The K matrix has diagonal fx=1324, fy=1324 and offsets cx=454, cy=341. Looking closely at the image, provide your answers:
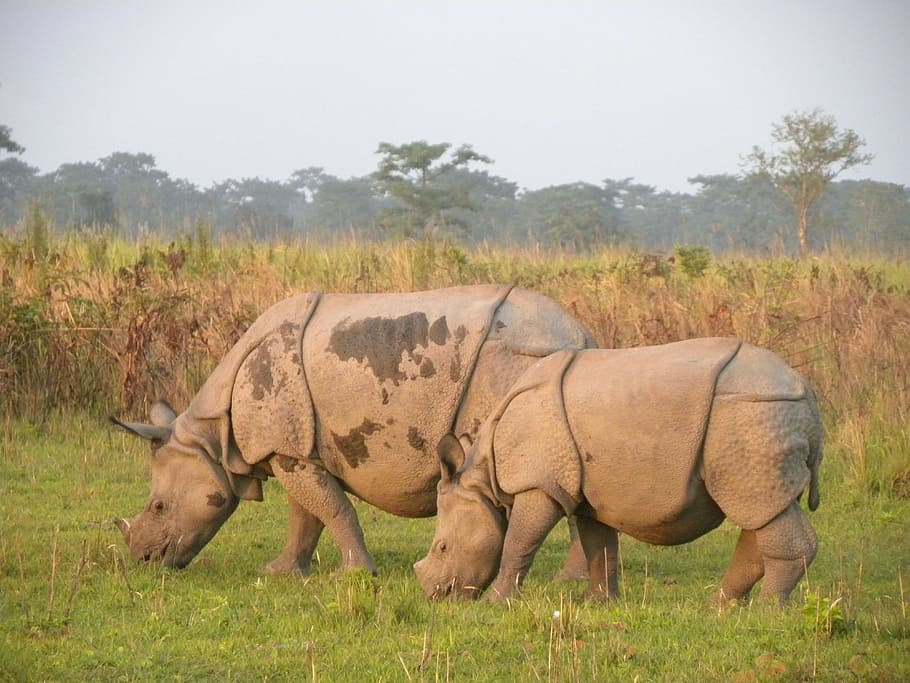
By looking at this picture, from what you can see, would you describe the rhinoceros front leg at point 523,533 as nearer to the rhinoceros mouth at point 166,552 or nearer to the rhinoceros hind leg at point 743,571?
the rhinoceros hind leg at point 743,571

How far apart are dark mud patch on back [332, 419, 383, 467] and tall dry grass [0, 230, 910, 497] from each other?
4661 millimetres

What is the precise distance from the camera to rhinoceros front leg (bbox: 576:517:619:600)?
734 cm

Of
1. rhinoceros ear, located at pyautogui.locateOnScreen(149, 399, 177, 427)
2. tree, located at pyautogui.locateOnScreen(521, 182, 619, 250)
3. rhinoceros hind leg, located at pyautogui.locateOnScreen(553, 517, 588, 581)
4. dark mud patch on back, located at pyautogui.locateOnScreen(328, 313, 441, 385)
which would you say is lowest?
rhinoceros hind leg, located at pyautogui.locateOnScreen(553, 517, 588, 581)

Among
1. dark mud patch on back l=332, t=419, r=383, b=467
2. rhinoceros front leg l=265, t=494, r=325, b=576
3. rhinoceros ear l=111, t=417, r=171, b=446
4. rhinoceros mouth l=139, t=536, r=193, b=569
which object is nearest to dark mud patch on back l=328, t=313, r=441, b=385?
dark mud patch on back l=332, t=419, r=383, b=467

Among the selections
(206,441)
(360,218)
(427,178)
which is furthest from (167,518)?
(360,218)

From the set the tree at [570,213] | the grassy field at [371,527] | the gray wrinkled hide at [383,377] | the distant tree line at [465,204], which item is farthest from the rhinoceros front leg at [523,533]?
the tree at [570,213]

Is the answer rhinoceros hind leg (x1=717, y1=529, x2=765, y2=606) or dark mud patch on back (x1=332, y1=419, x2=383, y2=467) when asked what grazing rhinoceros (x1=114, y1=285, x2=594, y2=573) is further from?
rhinoceros hind leg (x1=717, y1=529, x2=765, y2=606)

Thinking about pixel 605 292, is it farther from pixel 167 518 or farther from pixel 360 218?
pixel 360 218

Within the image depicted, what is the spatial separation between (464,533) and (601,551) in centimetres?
79

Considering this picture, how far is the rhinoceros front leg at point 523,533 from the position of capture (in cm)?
689

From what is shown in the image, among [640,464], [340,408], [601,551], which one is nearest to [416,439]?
[340,408]

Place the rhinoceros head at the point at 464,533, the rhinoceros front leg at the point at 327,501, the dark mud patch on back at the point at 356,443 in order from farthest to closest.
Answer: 1. the rhinoceros front leg at the point at 327,501
2. the dark mud patch on back at the point at 356,443
3. the rhinoceros head at the point at 464,533

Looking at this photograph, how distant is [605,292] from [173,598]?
9.97 meters

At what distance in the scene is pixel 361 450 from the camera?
7820 millimetres
